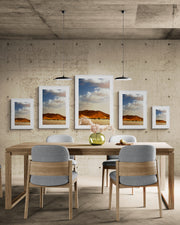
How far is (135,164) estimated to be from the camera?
3.43m

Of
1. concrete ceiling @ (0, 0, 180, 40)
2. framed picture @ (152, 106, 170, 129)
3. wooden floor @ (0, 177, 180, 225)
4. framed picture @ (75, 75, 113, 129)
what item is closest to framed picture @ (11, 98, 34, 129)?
framed picture @ (75, 75, 113, 129)

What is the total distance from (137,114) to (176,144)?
109 centimetres

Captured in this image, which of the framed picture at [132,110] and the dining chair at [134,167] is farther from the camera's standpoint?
the framed picture at [132,110]

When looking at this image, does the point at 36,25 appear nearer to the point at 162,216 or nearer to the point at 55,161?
the point at 55,161

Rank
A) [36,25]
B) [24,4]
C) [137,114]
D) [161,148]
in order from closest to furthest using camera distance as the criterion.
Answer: [161,148], [24,4], [36,25], [137,114]

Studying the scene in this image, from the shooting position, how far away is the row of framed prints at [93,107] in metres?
6.26

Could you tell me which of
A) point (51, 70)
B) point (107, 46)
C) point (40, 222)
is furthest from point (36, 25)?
point (40, 222)

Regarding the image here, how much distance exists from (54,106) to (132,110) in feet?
5.61

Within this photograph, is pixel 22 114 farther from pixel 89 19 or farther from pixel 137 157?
pixel 137 157

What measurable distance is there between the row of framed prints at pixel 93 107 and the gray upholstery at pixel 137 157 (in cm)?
280

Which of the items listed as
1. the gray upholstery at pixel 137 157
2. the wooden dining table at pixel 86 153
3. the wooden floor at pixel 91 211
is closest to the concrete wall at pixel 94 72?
the wooden floor at pixel 91 211

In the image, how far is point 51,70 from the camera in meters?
6.32

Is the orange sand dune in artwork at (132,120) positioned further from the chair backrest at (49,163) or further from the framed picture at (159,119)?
the chair backrest at (49,163)

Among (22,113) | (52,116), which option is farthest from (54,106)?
(22,113)
